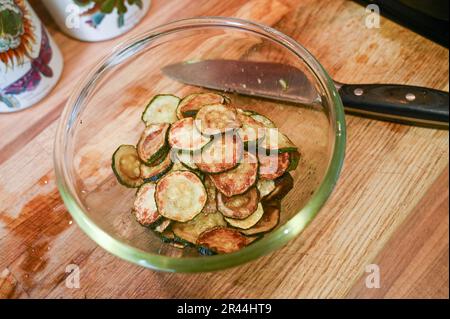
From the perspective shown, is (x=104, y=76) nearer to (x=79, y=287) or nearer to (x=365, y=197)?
(x=79, y=287)

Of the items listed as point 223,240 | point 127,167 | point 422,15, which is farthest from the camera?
point 422,15

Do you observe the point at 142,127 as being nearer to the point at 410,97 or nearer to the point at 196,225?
the point at 196,225

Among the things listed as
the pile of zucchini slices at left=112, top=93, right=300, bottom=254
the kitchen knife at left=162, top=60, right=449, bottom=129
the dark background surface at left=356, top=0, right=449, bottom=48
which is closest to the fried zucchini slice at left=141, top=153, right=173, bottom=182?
the pile of zucchini slices at left=112, top=93, right=300, bottom=254

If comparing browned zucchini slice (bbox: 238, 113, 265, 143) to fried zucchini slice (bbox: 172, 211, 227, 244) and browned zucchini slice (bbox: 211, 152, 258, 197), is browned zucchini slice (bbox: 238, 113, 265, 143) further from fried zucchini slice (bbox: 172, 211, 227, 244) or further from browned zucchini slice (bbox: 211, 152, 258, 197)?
fried zucchini slice (bbox: 172, 211, 227, 244)

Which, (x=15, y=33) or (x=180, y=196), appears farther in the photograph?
(x=15, y=33)

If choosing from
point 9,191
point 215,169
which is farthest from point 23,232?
point 215,169

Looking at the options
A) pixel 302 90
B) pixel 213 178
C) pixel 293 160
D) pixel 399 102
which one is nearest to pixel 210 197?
pixel 213 178

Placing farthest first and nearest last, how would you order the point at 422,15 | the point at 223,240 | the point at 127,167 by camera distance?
the point at 422,15, the point at 127,167, the point at 223,240
